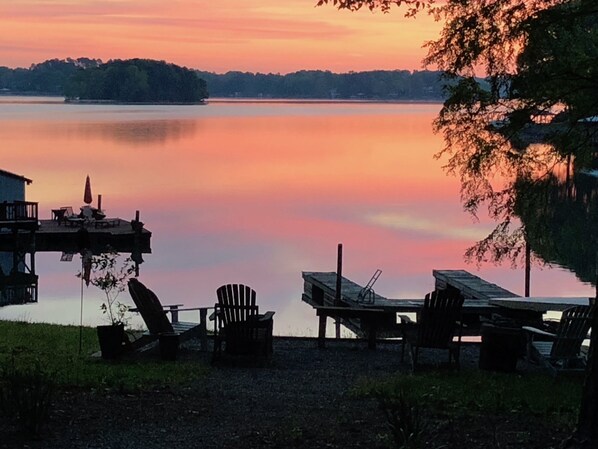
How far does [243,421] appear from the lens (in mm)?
8008

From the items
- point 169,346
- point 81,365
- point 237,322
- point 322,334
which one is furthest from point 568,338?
point 81,365

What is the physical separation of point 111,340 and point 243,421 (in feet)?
13.5

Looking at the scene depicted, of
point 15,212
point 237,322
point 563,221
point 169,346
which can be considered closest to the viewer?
point 237,322

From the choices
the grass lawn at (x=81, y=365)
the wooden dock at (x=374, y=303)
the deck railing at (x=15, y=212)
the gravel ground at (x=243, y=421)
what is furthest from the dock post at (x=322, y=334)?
the deck railing at (x=15, y=212)

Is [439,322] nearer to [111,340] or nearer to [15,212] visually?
[111,340]

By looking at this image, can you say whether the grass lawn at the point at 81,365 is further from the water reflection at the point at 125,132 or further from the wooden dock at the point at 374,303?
the water reflection at the point at 125,132

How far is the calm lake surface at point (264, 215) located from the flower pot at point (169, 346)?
9208 millimetres

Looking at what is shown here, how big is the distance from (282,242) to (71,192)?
24.1 metres

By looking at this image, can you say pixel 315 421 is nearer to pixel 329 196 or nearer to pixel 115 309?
pixel 115 309

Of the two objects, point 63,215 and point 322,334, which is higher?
point 322,334

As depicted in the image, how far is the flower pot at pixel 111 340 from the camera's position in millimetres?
11641

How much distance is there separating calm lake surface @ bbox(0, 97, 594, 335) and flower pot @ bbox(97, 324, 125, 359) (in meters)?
9.66

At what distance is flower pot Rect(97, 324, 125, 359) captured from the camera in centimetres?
1164

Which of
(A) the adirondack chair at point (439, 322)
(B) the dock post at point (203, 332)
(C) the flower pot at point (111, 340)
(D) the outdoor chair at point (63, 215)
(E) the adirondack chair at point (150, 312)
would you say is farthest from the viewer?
(D) the outdoor chair at point (63, 215)
